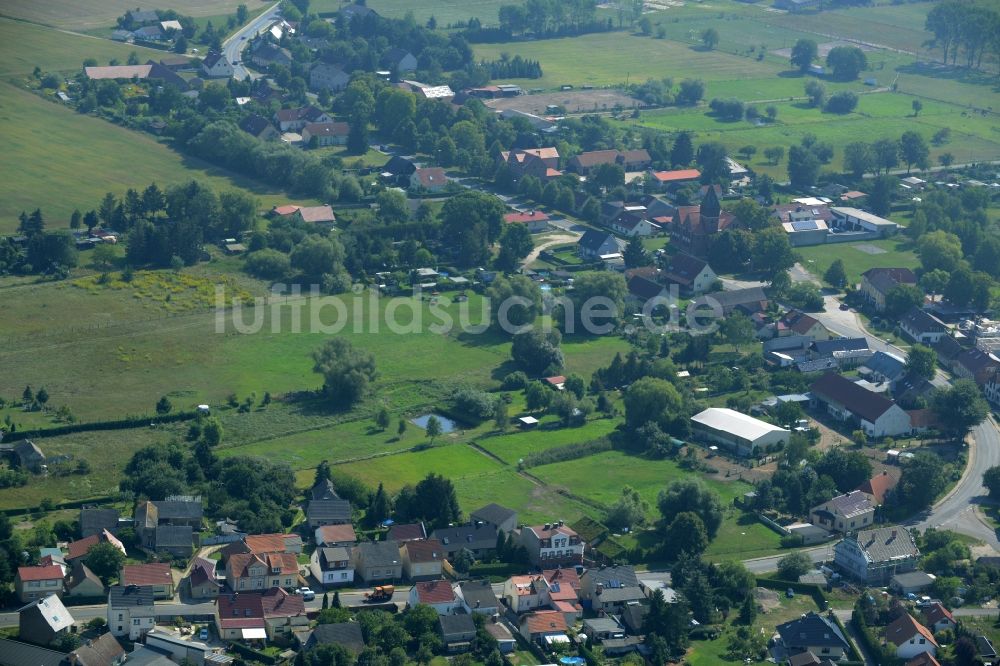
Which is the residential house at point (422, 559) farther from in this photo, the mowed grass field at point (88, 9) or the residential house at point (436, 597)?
the mowed grass field at point (88, 9)

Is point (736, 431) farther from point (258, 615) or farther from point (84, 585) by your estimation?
point (84, 585)

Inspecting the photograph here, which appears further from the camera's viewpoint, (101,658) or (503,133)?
(503,133)

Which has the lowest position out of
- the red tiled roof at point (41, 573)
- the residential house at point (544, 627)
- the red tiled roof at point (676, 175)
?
the residential house at point (544, 627)

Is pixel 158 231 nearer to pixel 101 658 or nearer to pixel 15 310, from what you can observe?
pixel 15 310

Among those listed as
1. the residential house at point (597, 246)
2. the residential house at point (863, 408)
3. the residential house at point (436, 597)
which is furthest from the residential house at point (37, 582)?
the residential house at point (597, 246)

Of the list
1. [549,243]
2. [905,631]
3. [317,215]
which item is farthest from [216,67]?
[905,631]

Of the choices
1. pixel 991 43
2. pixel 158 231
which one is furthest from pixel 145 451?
pixel 991 43

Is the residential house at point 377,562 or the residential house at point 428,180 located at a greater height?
the residential house at point 428,180
